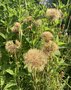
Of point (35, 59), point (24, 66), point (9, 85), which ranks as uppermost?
point (35, 59)

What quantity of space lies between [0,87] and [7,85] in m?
0.18

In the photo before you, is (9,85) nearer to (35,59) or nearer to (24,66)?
(24,66)

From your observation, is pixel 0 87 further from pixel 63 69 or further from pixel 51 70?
pixel 63 69

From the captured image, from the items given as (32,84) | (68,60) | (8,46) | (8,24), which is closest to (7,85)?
(32,84)

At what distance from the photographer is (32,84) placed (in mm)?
2439

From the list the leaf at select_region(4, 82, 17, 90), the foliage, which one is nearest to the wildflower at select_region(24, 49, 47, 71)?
the foliage

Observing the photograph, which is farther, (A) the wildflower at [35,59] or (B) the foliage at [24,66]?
(B) the foliage at [24,66]

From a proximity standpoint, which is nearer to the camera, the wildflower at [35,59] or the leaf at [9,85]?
the wildflower at [35,59]

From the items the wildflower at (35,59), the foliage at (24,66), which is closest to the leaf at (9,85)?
the foliage at (24,66)

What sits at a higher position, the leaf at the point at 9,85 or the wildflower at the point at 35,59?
the wildflower at the point at 35,59

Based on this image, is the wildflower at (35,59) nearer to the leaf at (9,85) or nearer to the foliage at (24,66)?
the foliage at (24,66)

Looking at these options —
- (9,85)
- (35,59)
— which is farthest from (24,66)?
(35,59)

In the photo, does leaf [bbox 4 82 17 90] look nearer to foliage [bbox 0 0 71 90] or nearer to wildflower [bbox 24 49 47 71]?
foliage [bbox 0 0 71 90]

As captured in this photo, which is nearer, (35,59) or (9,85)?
(35,59)
